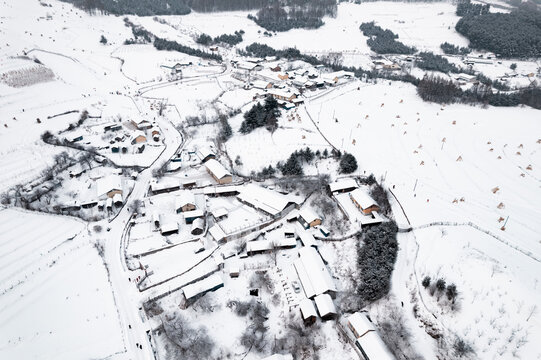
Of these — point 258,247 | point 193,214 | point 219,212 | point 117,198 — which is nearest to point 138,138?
point 117,198

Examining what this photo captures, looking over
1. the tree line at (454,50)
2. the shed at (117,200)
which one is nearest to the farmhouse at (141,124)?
the shed at (117,200)

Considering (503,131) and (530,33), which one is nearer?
(503,131)


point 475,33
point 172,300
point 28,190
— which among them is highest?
point 475,33

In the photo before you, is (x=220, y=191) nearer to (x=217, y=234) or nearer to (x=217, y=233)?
(x=217, y=233)

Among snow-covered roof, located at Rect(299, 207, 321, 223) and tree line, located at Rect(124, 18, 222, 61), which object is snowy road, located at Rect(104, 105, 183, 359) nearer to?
snow-covered roof, located at Rect(299, 207, 321, 223)

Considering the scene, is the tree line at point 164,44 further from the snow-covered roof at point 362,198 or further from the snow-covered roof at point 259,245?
the snow-covered roof at point 259,245

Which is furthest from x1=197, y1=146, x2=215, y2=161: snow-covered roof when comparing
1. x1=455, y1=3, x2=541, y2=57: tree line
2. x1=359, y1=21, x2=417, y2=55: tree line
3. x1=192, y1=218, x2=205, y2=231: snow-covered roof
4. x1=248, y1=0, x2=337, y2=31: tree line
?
x1=455, y1=3, x2=541, y2=57: tree line

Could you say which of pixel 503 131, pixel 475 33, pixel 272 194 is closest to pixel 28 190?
pixel 272 194

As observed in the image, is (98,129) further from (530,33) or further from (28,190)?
(530,33)
